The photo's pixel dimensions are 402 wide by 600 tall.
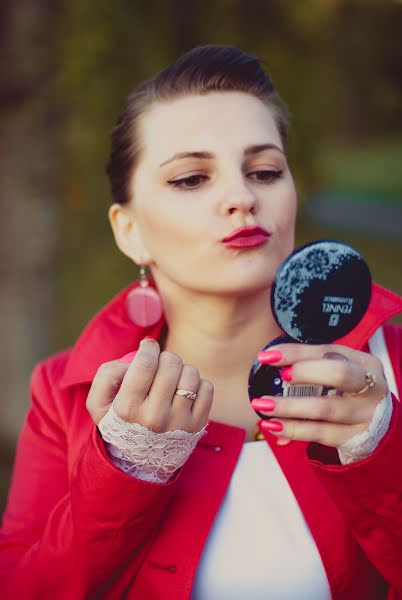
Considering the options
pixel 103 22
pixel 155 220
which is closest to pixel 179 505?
pixel 155 220

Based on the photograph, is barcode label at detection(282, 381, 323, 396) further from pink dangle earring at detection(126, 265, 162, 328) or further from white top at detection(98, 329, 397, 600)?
pink dangle earring at detection(126, 265, 162, 328)

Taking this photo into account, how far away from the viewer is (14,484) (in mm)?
2381

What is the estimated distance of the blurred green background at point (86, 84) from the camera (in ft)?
16.4

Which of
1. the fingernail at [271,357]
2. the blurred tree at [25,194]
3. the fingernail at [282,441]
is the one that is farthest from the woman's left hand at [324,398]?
the blurred tree at [25,194]

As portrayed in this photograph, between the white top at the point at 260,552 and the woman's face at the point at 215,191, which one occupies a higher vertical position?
the woman's face at the point at 215,191

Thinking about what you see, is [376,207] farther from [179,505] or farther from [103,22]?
[179,505]

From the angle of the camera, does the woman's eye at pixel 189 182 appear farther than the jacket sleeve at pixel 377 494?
Yes

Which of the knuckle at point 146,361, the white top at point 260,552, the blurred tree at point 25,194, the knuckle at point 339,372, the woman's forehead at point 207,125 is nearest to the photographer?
the knuckle at point 339,372

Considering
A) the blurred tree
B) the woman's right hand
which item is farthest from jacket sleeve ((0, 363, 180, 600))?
the blurred tree

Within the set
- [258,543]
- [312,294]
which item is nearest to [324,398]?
[312,294]

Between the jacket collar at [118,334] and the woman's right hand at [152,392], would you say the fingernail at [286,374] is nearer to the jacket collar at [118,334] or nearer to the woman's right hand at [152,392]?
the woman's right hand at [152,392]

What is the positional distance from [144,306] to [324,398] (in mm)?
1145

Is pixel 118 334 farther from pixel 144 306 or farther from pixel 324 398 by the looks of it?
pixel 324 398

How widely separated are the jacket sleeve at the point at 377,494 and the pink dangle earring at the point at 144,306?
0.85 m
